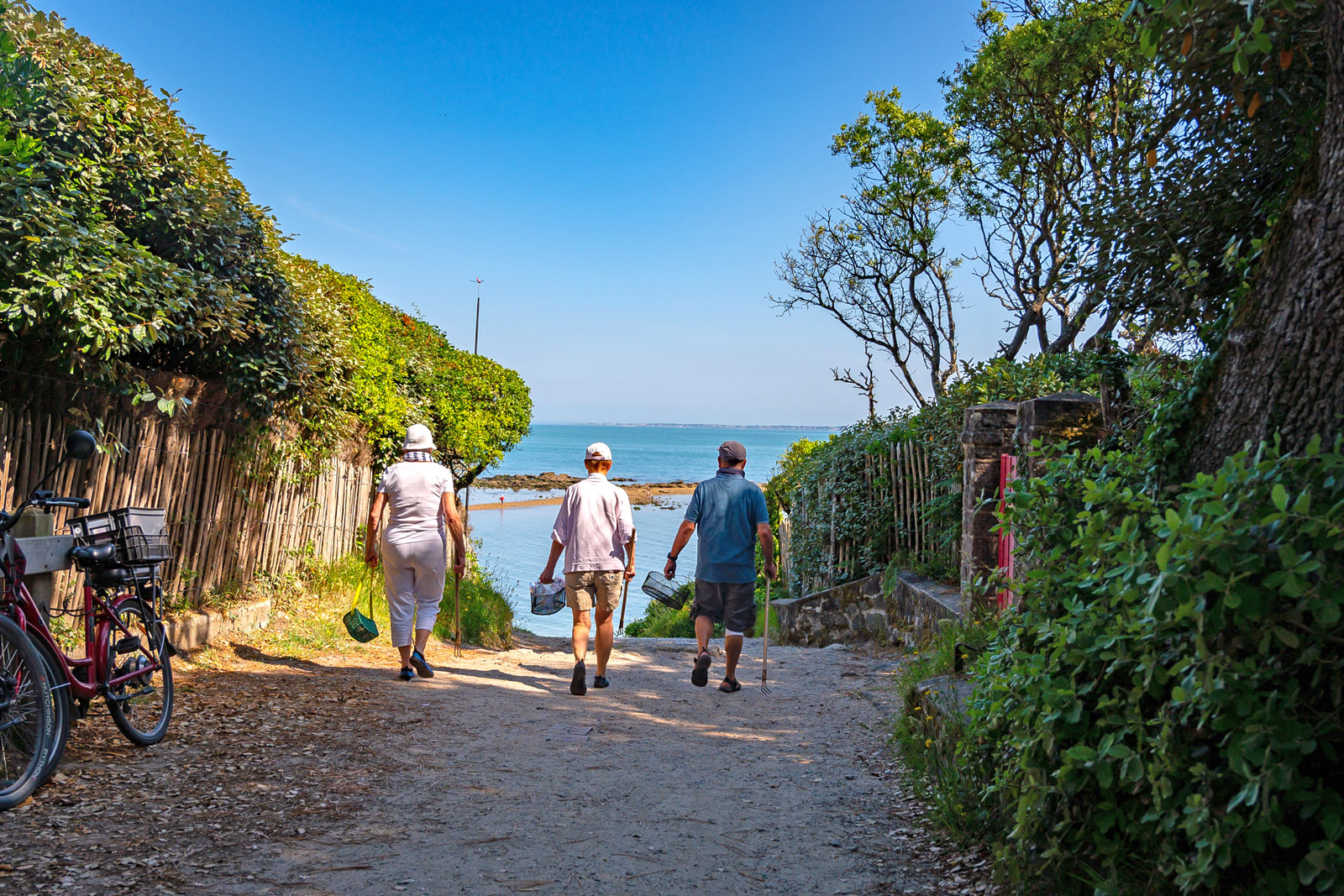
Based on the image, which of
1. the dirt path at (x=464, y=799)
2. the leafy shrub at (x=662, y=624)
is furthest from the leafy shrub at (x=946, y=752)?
the leafy shrub at (x=662, y=624)

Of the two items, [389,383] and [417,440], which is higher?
[389,383]

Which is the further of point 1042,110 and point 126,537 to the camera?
point 1042,110

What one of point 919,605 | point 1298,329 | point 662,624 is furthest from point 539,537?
A: point 1298,329

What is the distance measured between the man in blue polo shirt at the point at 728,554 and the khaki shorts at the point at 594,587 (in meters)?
0.45

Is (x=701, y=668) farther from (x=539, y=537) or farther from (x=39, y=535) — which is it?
(x=539, y=537)

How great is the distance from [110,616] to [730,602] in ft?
14.0

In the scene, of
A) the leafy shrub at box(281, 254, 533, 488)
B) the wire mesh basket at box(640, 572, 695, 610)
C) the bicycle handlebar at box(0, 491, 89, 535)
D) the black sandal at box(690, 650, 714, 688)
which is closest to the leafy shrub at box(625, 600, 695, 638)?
the wire mesh basket at box(640, 572, 695, 610)

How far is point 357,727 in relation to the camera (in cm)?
557

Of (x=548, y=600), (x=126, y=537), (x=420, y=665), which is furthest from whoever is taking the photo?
(x=548, y=600)

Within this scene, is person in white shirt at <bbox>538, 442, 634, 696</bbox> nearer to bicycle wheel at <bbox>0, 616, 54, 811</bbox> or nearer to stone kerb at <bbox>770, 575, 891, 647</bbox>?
bicycle wheel at <bbox>0, 616, 54, 811</bbox>

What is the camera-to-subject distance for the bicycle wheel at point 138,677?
4.64 m

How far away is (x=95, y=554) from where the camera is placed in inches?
190

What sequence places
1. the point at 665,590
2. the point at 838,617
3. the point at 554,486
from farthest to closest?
the point at 554,486 → the point at 665,590 → the point at 838,617

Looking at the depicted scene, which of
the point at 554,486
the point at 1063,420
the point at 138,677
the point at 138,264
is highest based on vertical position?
the point at 554,486
